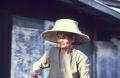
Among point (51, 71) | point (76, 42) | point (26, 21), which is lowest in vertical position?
point (51, 71)

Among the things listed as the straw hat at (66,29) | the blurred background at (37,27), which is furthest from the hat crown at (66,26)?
the blurred background at (37,27)

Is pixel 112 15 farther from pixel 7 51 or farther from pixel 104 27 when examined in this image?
pixel 7 51

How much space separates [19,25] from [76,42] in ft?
7.67

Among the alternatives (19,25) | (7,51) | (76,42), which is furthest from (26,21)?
(76,42)

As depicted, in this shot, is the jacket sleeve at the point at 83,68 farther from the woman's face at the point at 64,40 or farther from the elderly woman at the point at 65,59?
the woman's face at the point at 64,40

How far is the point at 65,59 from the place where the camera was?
4492 millimetres

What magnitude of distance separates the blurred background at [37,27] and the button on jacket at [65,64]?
2.18 metres

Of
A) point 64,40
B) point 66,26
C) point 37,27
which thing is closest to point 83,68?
point 64,40

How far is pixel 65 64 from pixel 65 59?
59mm

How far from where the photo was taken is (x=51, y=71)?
4.48m

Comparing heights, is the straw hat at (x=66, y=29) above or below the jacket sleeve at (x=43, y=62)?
above

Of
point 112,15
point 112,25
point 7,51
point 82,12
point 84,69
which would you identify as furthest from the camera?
point 112,25

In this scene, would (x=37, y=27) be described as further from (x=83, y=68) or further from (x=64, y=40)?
(x=83, y=68)

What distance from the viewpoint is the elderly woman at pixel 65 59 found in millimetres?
4406
